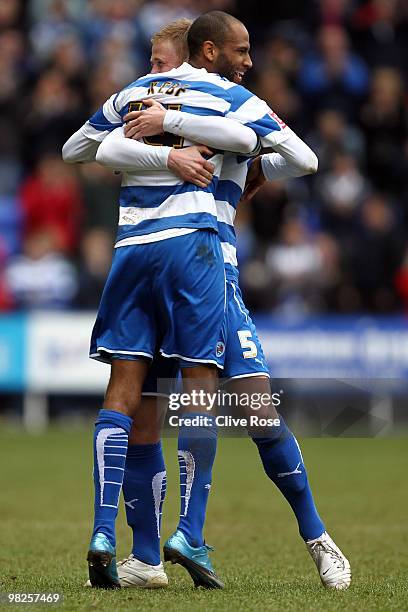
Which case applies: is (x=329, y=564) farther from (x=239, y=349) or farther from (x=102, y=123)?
(x=102, y=123)

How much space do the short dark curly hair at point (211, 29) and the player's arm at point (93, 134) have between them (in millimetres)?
415

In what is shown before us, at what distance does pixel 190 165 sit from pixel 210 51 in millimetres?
521

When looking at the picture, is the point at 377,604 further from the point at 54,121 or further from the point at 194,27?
the point at 54,121

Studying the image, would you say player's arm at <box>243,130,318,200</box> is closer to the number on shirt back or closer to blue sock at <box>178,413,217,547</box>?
the number on shirt back

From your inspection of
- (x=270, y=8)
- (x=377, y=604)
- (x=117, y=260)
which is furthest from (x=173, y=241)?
(x=270, y=8)

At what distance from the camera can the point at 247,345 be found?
211 inches

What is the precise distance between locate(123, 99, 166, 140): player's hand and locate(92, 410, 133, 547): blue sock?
111cm

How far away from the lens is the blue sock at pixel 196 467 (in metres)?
5.20

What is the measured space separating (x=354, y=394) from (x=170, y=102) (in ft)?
35.0

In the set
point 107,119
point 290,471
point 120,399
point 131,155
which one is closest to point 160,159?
point 131,155

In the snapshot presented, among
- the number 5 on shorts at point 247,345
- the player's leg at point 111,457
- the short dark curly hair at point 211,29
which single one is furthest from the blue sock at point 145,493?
the short dark curly hair at point 211,29

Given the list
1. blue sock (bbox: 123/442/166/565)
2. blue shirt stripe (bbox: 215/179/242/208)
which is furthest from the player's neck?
blue sock (bbox: 123/442/166/565)

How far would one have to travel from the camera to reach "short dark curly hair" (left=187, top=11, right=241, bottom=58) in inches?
208

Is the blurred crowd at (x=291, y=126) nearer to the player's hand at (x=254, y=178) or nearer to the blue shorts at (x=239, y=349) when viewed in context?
the player's hand at (x=254, y=178)
